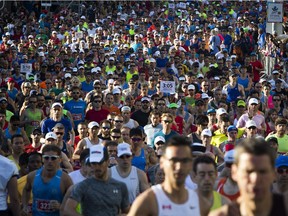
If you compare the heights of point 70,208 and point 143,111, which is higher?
point 143,111

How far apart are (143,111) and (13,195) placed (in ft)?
24.4

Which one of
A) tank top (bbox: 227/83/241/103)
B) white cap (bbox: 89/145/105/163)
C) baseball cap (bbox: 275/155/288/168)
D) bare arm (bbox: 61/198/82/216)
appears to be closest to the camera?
bare arm (bbox: 61/198/82/216)

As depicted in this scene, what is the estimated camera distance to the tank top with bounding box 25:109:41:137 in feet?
52.0

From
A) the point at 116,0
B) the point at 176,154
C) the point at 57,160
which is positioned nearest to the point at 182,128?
the point at 57,160

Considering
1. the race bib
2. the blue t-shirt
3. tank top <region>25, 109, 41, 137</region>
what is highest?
the blue t-shirt

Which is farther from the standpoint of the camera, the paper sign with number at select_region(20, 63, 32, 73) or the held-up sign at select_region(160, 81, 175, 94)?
the paper sign with number at select_region(20, 63, 32, 73)

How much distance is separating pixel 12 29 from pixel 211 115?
58.2 feet

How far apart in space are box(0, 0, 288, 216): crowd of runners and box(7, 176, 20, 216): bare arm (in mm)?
14

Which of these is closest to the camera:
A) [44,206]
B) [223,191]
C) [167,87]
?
[223,191]

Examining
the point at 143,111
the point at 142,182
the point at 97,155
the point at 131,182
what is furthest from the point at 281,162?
the point at 143,111

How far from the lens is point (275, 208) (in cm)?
483

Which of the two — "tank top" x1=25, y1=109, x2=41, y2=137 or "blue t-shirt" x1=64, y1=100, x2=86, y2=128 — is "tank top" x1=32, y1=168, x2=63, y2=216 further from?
"blue t-shirt" x1=64, y1=100, x2=86, y2=128

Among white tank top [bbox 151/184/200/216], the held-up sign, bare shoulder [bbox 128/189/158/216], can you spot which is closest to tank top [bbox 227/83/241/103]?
the held-up sign

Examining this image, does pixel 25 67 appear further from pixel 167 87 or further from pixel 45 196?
pixel 45 196
